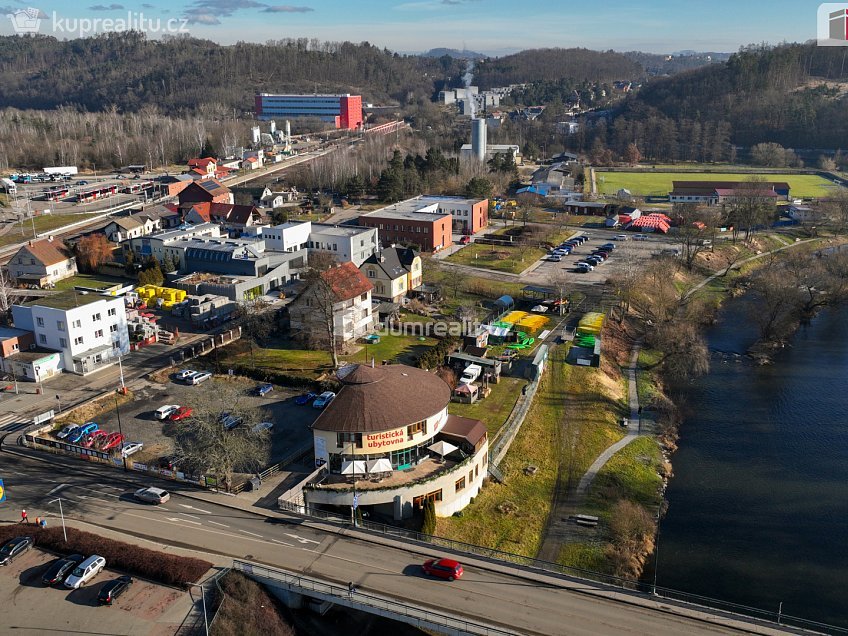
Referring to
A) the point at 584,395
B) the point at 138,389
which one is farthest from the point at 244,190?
the point at 584,395

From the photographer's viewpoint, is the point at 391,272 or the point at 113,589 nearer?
the point at 113,589

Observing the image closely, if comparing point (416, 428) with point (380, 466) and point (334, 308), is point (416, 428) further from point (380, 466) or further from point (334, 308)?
point (334, 308)

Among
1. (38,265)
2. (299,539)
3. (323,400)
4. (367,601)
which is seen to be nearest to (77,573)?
(299,539)

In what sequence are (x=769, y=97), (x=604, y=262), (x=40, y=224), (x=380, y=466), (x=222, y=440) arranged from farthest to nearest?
(x=769, y=97)
(x=40, y=224)
(x=604, y=262)
(x=222, y=440)
(x=380, y=466)

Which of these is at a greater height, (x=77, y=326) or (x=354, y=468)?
(x=77, y=326)

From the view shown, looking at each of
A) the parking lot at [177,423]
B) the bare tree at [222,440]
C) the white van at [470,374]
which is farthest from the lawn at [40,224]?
the white van at [470,374]

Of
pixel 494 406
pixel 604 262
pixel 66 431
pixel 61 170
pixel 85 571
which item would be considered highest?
pixel 61 170

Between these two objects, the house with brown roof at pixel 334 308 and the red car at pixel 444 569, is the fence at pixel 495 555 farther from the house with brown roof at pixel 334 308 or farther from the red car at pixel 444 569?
the house with brown roof at pixel 334 308
